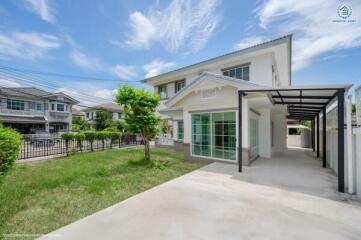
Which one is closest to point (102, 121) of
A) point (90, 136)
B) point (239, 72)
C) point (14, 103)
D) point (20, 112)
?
point (20, 112)

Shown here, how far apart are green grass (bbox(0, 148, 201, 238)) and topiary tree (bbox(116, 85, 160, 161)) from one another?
200 cm

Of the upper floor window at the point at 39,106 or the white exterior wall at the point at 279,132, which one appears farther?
the upper floor window at the point at 39,106

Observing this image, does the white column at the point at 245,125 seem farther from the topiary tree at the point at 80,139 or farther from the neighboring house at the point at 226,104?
the topiary tree at the point at 80,139

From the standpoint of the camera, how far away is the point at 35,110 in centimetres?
3050

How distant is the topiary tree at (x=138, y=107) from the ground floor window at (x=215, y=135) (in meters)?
2.50

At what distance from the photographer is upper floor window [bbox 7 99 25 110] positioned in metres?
27.9

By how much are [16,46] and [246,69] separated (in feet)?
62.1

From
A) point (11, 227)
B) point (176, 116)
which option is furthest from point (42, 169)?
point (176, 116)

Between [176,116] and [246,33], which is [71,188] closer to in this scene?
[176,116]

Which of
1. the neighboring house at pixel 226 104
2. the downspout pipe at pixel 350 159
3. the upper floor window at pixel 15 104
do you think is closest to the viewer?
the downspout pipe at pixel 350 159

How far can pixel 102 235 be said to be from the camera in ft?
9.93

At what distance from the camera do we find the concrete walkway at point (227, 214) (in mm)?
3068

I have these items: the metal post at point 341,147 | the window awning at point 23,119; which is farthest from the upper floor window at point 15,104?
the metal post at point 341,147

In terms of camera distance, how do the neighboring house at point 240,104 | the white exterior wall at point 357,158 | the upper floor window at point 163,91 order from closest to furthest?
1. the white exterior wall at point 357,158
2. the neighboring house at point 240,104
3. the upper floor window at point 163,91
